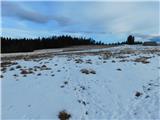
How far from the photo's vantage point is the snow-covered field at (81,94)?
331 inches

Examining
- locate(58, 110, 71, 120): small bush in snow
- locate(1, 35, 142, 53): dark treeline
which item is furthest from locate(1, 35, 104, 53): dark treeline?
locate(58, 110, 71, 120): small bush in snow

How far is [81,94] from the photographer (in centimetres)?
995

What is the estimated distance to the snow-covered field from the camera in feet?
27.6

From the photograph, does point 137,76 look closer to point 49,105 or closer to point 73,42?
point 49,105

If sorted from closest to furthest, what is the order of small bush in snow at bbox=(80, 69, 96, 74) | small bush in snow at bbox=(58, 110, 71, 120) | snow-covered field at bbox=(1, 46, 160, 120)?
small bush in snow at bbox=(58, 110, 71, 120), snow-covered field at bbox=(1, 46, 160, 120), small bush in snow at bbox=(80, 69, 96, 74)

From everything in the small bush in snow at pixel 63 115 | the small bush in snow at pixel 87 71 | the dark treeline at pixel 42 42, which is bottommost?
the small bush in snow at pixel 63 115

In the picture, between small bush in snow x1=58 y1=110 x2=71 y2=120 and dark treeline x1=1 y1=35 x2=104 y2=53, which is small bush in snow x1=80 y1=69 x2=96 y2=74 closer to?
small bush in snow x1=58 y1=110 x2=71 y2=120

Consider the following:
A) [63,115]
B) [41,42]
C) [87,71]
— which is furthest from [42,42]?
[63,115]

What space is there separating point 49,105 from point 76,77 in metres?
3.76

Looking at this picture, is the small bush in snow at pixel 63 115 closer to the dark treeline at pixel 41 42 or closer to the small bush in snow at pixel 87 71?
the small bush in snow at pixel 87 71

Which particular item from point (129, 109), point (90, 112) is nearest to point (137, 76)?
point (129, 109)

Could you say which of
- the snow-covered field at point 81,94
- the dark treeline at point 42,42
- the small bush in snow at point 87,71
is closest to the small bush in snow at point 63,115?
the snow-covered field at point 81,94

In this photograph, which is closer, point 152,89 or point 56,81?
point 152,89

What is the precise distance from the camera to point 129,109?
882cm
